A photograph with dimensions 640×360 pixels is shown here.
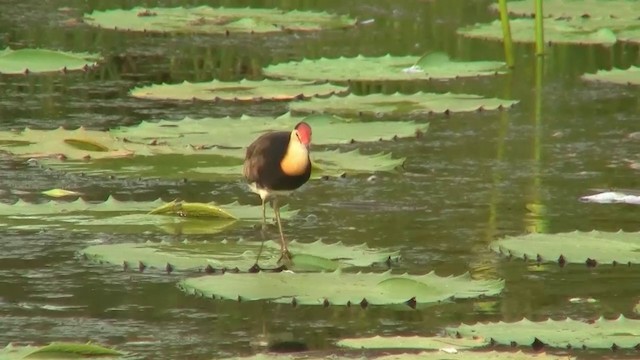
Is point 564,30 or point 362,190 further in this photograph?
point 564,30

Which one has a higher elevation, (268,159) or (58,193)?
(268,159)

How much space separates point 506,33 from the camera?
10.4 metres

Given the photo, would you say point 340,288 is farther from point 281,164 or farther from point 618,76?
point 618,76

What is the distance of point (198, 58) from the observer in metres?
11.0

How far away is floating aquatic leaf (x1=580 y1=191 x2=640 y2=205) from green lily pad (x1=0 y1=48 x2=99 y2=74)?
4285 mm

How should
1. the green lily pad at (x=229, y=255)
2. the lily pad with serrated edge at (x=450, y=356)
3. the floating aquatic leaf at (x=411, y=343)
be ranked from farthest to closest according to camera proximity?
the green lily pad at (x=229, y=255) → the floating aquatic leaf at (x=411, y=343) → the lily pad with serrated edge at (x=450, y=356)

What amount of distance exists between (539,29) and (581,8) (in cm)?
240

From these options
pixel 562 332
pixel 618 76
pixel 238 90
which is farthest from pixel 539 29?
pixel 562 332

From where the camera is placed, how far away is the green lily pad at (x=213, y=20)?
472 inches

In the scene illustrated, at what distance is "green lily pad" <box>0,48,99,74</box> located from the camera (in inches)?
399

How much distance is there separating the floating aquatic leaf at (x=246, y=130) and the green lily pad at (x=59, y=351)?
332 centimetres

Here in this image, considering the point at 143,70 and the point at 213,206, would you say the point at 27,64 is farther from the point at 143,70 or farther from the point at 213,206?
the point at 213,206

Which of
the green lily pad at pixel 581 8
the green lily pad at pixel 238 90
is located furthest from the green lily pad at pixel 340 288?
the green lily pad at pixel 581 8

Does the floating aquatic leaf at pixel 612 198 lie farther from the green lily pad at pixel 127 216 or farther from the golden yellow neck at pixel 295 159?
the golden yellow neck at pixel 295 159
